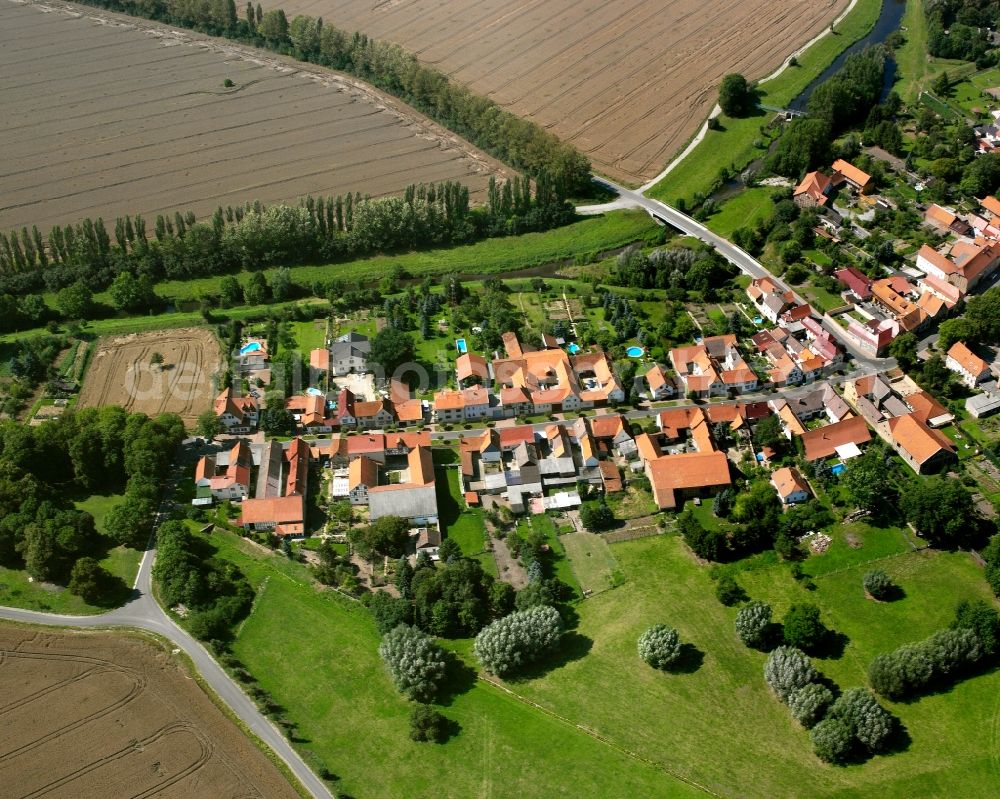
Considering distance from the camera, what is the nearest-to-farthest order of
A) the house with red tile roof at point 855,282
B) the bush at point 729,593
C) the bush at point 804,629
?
the bush at point 804,629
the bush at point 729,593
the house with red tile roof at point 855,282

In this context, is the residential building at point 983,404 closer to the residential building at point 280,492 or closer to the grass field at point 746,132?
the grass field at point 746,132

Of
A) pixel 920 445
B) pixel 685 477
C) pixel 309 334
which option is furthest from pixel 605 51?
pixel 685 477

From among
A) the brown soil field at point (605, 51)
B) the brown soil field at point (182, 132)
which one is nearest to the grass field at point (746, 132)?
the brown soil field at point (605, 51)

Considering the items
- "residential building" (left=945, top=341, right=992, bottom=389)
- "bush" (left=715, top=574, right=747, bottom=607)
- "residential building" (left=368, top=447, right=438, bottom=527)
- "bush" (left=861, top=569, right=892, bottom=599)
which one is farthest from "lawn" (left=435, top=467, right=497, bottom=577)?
"residential building" (left=945, top=341, right=992, bottom=389)

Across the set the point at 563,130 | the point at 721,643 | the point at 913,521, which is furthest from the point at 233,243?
the point at 913,521

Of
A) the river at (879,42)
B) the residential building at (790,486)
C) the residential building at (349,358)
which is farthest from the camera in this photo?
the river at (879,42)

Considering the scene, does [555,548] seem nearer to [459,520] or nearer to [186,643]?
[459,520]

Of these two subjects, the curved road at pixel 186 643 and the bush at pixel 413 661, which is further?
the bush at pixel 413 661
